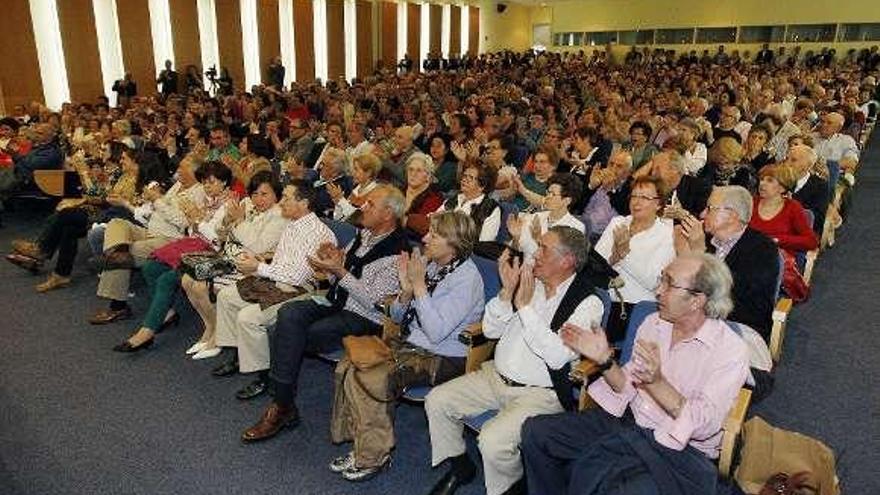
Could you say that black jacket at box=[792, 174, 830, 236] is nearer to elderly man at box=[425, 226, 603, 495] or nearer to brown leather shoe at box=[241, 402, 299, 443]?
elderly man at box=[425, 226, 603, 495]

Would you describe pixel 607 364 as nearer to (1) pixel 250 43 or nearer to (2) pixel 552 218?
(2) pixel 552 218

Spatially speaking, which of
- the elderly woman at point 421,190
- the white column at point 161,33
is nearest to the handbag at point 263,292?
the elderly woman at point 421,190

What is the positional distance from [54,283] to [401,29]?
1766cm

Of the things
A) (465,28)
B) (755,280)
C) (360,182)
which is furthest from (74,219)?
(465,28)

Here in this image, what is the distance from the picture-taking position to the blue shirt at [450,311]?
101 inches

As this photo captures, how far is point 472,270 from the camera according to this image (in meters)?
2.66

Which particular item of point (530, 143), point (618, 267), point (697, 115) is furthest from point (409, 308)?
point (697, 115)

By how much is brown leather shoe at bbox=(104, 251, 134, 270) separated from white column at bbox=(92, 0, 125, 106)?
34.0 feet

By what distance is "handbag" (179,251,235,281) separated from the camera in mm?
3414

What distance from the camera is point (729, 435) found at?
77.2 inches

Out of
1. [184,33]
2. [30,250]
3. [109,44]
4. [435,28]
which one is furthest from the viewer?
[435,28]

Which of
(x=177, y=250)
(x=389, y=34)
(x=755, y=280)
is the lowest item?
(x=177, y=250)

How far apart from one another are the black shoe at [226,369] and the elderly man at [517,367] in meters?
1.50

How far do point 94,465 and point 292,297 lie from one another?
3.73ft
